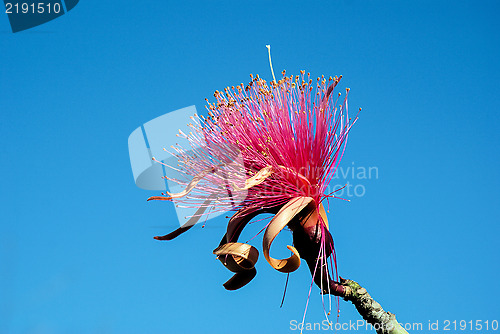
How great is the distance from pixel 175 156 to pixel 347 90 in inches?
47.9

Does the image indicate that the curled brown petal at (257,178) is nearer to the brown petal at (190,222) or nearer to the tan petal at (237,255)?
the tan petal at (237,255)

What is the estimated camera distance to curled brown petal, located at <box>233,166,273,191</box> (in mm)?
2553

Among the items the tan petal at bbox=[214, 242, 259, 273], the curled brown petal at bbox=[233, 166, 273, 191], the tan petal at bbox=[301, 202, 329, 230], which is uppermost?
the curled brown petal at bbox=[233, 166, 273, 191]

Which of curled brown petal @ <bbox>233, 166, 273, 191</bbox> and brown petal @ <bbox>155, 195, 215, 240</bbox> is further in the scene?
brown petal @ <bbox>155, 195, 215, 240</bbox>

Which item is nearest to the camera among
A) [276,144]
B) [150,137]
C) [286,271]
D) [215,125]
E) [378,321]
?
[286,271]

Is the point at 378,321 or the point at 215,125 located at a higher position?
the point at 215,125

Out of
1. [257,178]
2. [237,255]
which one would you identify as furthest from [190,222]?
[257,178]

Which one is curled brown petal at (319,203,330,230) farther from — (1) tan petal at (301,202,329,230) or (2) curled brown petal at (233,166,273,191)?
(2) curled brown petal at (233,166,273,191)

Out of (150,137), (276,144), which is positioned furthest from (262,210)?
(150,137)

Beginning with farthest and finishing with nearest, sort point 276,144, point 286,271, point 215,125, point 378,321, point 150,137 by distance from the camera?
point 150,137 → point 215,125 → point 276,144 → point 378,321 → point 286,271

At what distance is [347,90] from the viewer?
286cm

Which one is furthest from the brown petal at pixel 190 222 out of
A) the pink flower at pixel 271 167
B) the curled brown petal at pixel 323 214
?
the curled brown petal at pixel 323 214

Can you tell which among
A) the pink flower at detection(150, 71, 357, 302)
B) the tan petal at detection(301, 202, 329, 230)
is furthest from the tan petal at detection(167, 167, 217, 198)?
the tan petal at detection(301, 202, 329, 230)

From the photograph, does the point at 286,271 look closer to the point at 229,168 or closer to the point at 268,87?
the point at 229,168
